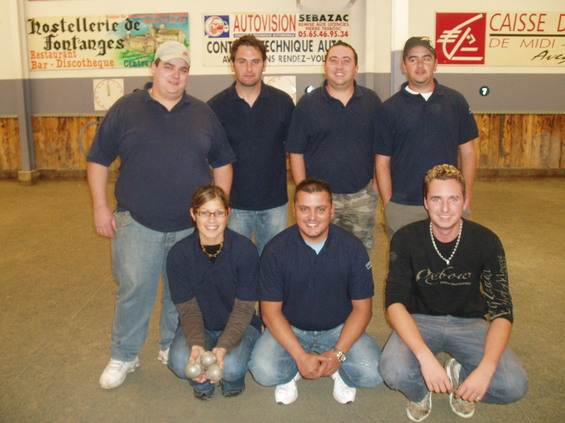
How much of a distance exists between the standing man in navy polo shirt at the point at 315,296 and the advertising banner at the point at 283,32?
267 inches

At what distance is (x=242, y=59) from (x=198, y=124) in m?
0.62

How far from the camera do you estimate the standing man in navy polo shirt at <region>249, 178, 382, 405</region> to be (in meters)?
2.61

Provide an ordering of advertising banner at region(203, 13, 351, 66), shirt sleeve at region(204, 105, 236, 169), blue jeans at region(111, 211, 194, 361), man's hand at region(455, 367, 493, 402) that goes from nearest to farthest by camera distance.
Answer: man's hand at region(455, 367, 493, 402) < blue jeans at region(111, 211, 194, 361) < shirt sleeve at region(204, 105, 236, 169) < advertising banner at region(203, 13, 351, 66)

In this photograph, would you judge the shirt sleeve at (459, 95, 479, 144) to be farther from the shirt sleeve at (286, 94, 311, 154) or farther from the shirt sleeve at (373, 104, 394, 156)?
the shirt sleeve at (286, 94, 311, 154)

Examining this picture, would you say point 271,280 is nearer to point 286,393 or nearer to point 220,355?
point 220,355

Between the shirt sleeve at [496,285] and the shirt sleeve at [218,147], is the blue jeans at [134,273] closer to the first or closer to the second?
the shirt sleeve at [218,147]

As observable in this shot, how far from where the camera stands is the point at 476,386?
2.28 metres

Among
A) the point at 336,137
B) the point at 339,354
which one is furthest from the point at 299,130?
the point at 339,354

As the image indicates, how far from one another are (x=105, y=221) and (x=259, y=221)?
957 millimetres

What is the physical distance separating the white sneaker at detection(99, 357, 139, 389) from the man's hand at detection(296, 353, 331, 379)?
0.99 meters

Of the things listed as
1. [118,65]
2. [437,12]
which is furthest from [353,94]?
[118,65]

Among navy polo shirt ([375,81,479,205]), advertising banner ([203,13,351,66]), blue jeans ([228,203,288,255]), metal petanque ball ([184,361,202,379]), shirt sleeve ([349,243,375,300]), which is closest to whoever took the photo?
metal petanque ball ([184,361,202,379])

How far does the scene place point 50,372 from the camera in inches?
117

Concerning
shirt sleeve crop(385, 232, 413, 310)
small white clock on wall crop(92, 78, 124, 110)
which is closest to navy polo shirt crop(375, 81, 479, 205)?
shirt sleeve crop(385, 232, 413, 310)
